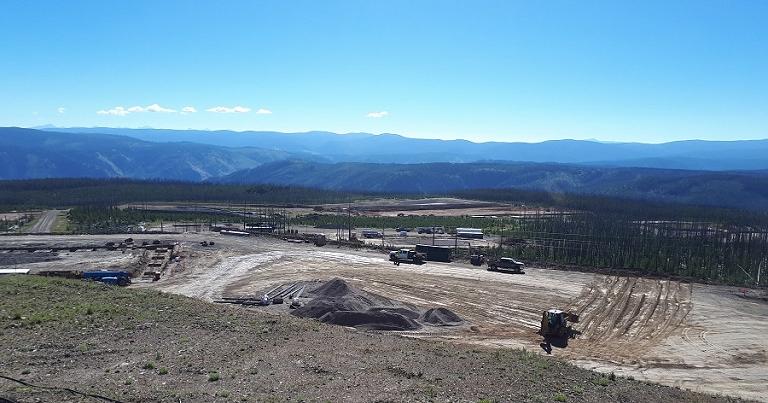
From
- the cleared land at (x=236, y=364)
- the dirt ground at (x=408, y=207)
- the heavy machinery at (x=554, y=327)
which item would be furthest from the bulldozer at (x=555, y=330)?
the dirt ground at (x=408, y=207)

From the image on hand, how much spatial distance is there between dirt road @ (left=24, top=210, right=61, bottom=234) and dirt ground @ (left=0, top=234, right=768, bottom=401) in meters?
31.0

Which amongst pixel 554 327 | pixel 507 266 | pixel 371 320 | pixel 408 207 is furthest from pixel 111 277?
pixel 408 207

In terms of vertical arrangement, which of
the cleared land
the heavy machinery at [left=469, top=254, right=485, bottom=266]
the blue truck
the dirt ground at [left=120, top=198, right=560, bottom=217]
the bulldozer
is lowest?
the dirt ground at [left=120, top=198, right=560, bottom=217]

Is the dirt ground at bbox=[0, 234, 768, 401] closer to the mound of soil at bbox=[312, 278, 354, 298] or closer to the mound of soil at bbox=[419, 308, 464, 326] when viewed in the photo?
the mound of soil at bbox=[419, 308, 464, 326]

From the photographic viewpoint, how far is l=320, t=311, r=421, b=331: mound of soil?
31844 mm

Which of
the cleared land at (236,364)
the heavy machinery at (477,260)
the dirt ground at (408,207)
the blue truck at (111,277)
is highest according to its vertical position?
the cleared land at (236,364)

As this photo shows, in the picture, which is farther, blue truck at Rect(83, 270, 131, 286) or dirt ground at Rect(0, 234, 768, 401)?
blue truck at Rect(83, 270, 131, 286)

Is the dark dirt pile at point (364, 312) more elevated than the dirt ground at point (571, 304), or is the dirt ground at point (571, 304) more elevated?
the dark dirt pile at point (364, 312)

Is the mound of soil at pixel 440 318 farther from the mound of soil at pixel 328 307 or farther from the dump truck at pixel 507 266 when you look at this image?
the dump truck at pixel 507 266

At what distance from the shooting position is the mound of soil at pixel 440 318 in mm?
34094

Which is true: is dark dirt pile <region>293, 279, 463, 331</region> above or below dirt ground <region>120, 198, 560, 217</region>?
above

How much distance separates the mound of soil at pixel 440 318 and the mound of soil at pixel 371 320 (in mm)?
1596

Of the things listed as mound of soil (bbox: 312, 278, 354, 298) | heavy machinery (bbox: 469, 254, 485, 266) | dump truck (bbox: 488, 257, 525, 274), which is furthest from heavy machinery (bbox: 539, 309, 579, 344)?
heavy machinery (bbox: 469, 254, 485, 266)

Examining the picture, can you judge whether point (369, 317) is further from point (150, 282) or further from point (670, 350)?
point (150, 282)
